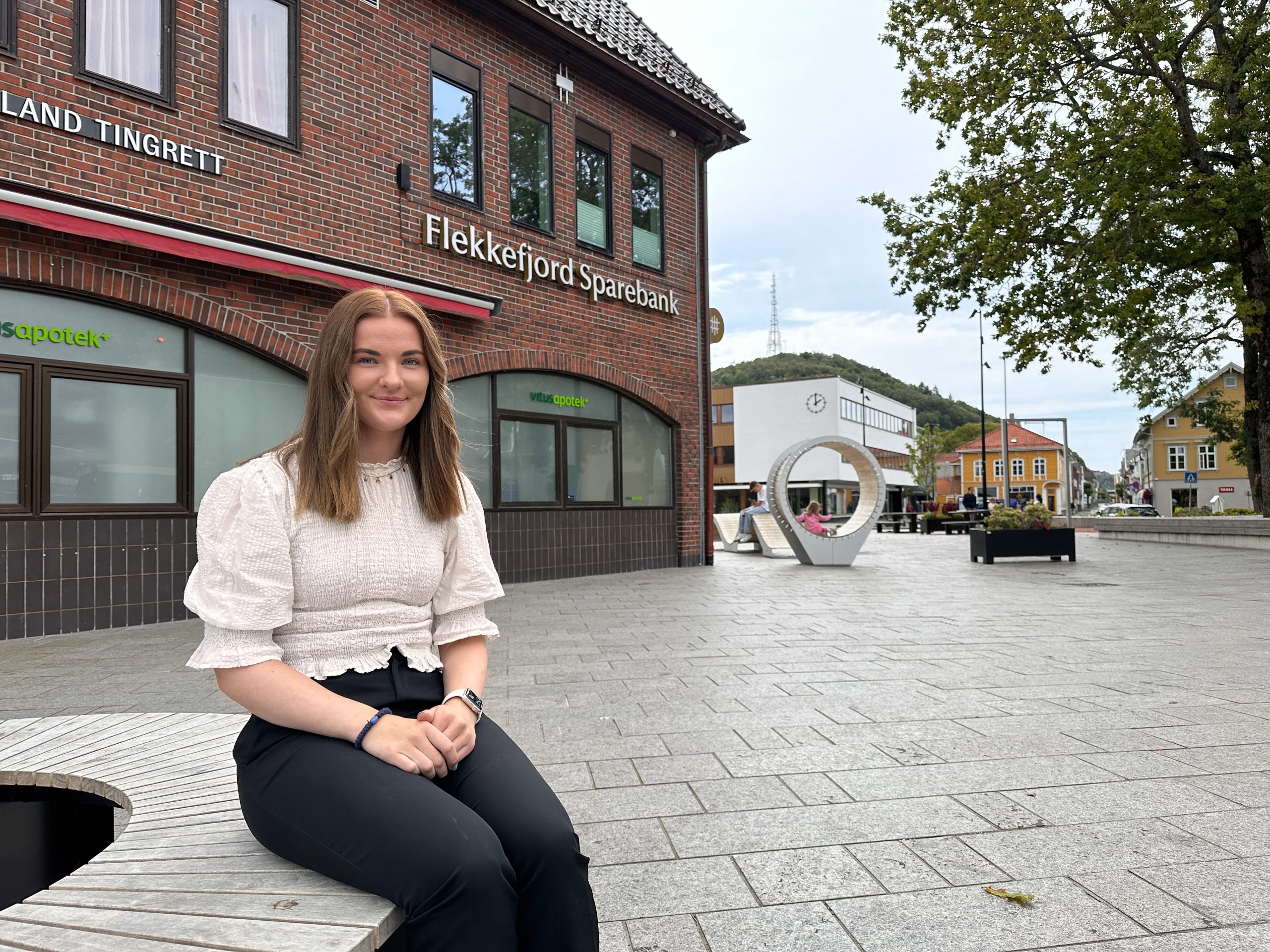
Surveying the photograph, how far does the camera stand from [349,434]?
2.18 meters

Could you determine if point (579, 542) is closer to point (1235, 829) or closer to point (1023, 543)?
point (1023, 543)

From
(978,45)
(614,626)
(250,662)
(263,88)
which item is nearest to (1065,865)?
(250,662)

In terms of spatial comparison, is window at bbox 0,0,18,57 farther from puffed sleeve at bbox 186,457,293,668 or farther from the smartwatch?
the smartwatch

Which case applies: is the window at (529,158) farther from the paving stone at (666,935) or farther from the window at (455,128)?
the paving stone at (666,935)

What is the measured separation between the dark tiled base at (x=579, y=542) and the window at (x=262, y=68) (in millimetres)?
5380

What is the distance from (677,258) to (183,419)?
9697 mm

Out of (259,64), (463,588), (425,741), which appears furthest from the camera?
(259,64)

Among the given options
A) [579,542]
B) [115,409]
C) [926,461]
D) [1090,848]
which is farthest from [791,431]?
Answer: [1090,848]

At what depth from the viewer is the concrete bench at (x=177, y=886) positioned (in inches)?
60.3

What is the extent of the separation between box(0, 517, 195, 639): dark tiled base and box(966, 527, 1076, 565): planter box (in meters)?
13.7

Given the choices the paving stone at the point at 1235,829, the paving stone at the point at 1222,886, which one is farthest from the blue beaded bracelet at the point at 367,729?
the paving stone at the point at 1235,829

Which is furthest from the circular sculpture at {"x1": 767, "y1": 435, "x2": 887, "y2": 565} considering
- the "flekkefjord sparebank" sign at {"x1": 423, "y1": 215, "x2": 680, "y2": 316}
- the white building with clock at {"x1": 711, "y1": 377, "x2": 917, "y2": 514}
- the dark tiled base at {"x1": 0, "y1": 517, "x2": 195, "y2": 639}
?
the white building with clock at {"x1": 711, "y1": 377, "x2": 917, "y2": 514}

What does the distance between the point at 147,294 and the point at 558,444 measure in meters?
6.49

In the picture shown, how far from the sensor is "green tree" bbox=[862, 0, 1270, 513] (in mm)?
18500
